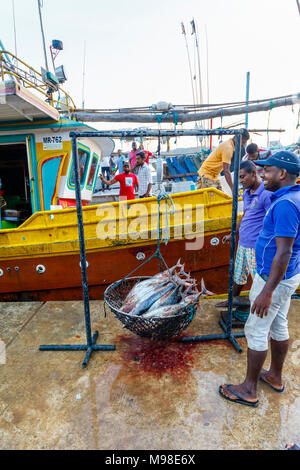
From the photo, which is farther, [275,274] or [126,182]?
[126,182]

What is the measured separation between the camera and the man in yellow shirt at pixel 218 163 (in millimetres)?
4562

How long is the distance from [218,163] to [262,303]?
3.52 m

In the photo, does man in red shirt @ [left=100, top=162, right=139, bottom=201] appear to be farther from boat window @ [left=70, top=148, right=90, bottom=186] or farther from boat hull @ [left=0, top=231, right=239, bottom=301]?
boat hull @ [left=0, top=231, right=239, bottom=301]

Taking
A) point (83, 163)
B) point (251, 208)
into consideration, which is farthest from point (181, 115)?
point (251, 208)

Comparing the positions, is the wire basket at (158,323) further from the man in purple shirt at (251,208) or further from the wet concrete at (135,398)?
the man in purple shirt at (251,208)

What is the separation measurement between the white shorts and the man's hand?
99 mm

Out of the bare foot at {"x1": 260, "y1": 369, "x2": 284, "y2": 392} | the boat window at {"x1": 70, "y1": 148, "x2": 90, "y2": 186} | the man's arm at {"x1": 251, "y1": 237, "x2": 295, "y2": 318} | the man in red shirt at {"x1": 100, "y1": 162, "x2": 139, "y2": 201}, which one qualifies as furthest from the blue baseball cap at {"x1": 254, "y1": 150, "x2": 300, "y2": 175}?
the boat window at {"x1": 70, "y1": 148, "x2": 90, "y2": 186}

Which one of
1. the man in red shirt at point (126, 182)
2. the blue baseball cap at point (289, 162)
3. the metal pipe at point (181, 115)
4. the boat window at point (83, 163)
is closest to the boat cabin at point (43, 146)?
the boat window at point (83, 163)

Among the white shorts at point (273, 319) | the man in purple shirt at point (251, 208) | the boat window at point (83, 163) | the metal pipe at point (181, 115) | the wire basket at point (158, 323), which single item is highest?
the metal pipe at point (181, 115)

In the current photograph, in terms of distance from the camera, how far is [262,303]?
1.99 meters

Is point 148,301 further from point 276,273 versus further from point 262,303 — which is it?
point 276,273

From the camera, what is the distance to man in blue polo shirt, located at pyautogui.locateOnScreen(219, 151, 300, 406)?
73.7 inches

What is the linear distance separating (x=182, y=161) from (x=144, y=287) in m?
16.9
